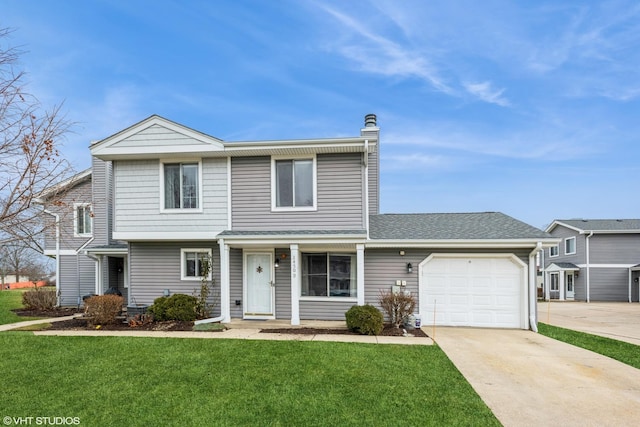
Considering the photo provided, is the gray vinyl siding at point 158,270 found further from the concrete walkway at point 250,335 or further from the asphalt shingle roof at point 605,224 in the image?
the asphalt shingle roof at point 605,224

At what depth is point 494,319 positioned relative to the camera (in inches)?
414

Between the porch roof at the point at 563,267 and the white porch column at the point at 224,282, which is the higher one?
the white porch column at the point at 224,282

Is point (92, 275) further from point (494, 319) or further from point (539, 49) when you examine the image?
point (539, 49)

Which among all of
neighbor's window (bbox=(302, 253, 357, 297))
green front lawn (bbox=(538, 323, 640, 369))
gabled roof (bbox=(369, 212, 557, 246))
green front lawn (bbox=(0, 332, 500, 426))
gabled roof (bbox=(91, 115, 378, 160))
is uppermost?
gabled roof (bbox=(91, 115, 378, 160))

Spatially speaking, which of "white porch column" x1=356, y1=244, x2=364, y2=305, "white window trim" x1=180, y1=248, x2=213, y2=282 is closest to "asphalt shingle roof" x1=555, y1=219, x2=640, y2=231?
"white porch column" x1=356, y1=244, x2=364, y2=305

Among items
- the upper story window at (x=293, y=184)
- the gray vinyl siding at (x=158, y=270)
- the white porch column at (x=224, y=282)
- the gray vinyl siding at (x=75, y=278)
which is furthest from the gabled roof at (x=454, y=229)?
the gray vinyl siding at (x=75, y=278)

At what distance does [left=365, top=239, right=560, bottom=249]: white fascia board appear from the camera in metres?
10.0

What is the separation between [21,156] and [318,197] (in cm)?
776

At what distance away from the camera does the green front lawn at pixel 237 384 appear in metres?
4.32

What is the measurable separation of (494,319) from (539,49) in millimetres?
9852

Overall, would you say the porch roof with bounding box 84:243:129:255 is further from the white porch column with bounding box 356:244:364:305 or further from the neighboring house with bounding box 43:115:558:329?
the white porch column with bounding box 356:244:364:305

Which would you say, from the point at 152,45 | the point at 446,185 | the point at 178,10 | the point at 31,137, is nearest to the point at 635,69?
the point at 446,185

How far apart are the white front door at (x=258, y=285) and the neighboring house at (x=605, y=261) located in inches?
899

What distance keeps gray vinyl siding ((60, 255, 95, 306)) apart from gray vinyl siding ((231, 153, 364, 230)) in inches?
334
